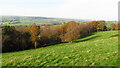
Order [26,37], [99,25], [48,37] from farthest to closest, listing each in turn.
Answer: [99,25], [48,37], [26,37]

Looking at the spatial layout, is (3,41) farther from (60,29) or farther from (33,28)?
(60,29)

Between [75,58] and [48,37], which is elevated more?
[75,58]

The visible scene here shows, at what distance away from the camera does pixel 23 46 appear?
59500mm

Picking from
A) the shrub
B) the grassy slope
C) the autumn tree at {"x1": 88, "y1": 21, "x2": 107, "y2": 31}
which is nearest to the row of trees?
the shrub

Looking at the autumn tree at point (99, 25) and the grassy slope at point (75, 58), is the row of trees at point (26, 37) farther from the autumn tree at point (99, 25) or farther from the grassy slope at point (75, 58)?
the autumn tree at point (99, 25)

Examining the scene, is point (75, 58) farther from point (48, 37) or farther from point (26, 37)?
point (48, 37)

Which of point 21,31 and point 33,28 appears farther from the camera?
point 21,31

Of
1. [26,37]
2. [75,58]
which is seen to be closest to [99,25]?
[26,37]

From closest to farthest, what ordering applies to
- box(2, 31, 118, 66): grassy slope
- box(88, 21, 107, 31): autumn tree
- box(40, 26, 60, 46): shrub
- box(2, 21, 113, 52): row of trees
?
1. box(2, 31, 118, 66): grassy slope
2. box(2, 21, 113, 52): row of trees
3. box(40, 26, 60, 46): shrub
4. box(88, 21, 107, 31): autumn tree

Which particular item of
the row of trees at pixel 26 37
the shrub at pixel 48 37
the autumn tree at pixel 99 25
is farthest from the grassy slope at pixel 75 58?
the autumn tree at pixel 99 25

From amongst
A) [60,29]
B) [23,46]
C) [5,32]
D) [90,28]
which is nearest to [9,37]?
[5,32]

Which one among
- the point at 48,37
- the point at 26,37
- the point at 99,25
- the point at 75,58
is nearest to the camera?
the point at 75,58

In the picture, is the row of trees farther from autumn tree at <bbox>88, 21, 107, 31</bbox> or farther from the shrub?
autumn tree at <bbox>88, 21, 107, 31</bbox>

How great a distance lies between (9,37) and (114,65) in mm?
55852
